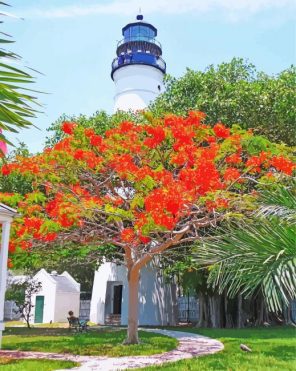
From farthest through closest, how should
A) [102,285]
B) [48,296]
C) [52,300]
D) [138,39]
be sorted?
1. [138,39]
2. [48,296]
3. [52,300]
4. [102,285]

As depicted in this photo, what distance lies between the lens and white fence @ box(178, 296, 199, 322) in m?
25.7

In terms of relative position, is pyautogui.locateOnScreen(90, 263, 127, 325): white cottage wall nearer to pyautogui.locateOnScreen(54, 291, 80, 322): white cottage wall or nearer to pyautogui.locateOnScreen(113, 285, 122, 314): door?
pyautogui.locateOnScreen(113, 285, 122, 314): door

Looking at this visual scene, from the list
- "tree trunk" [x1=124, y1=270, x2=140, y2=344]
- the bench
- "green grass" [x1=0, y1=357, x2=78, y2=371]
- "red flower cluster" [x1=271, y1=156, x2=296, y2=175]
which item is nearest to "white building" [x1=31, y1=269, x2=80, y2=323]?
the bench

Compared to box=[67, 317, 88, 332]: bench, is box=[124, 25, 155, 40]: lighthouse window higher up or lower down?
higher up

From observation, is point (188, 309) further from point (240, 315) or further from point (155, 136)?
point (155, 136)

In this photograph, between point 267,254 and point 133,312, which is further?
point 133,312

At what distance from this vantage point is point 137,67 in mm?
30016

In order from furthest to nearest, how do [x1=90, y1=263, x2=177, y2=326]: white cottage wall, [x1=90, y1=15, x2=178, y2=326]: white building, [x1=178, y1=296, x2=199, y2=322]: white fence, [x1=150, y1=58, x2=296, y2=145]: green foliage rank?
[x1=178, y1=296, x2=199, y2=322]: white fence < [x1=90, y1=15, x2=178, y2=326]: white building < [x1=90, y1=263, x2=177, y2=326]: white cottage wall < [x1=150, y1=58, x2=296, y2=145]: green foliage

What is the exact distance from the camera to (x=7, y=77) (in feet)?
9.62

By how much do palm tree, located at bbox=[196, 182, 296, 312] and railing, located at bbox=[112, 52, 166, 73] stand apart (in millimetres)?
26318

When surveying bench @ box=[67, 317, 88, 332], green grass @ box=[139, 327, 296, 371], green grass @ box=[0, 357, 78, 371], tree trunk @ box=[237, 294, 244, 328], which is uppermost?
tree trunk @ box=[237, 294, 244, 328]

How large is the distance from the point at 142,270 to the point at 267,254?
1928 cm

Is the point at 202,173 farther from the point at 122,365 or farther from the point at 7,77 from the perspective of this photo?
the point at 7,77

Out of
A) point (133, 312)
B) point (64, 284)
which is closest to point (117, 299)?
point (64, 284)
